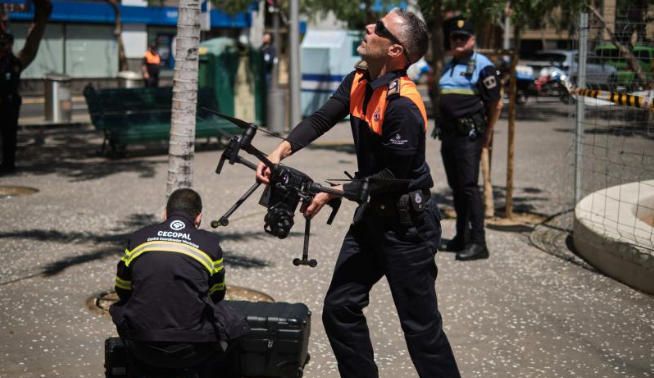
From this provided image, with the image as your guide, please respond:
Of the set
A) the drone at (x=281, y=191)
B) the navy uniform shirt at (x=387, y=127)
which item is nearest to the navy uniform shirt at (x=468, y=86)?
the navy uniform shirt at (x=387, y=127)

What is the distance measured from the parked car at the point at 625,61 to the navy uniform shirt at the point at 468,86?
1.53 meters

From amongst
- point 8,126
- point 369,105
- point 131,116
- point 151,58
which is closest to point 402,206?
point 369,105

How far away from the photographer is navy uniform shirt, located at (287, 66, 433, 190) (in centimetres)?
376

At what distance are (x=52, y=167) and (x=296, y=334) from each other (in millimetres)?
8738

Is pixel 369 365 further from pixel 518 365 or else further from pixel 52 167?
pixel 52 167

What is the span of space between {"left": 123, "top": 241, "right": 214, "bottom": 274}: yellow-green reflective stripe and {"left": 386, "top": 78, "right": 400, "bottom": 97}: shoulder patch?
1068 mm

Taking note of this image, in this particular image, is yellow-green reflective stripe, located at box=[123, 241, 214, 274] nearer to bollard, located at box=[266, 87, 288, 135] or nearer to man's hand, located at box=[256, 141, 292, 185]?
man's hand, located at box=[256, 141, 292, 185]

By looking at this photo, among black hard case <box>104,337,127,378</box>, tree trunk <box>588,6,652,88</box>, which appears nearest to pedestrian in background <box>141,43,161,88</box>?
tree trunk <box>588,6,652,88</box>

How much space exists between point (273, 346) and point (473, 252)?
3245mm

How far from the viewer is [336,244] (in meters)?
8.05

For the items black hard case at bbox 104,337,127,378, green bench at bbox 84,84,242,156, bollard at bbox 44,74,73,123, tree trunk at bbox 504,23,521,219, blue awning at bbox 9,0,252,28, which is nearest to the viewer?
black hard case at bbox 104,337,127,378

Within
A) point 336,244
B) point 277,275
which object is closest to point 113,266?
point 277,275

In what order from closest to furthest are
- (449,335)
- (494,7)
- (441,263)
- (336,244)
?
(449,335) < (441,263) < (336,244) < (494,7)

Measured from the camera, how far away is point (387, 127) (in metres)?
3.78
